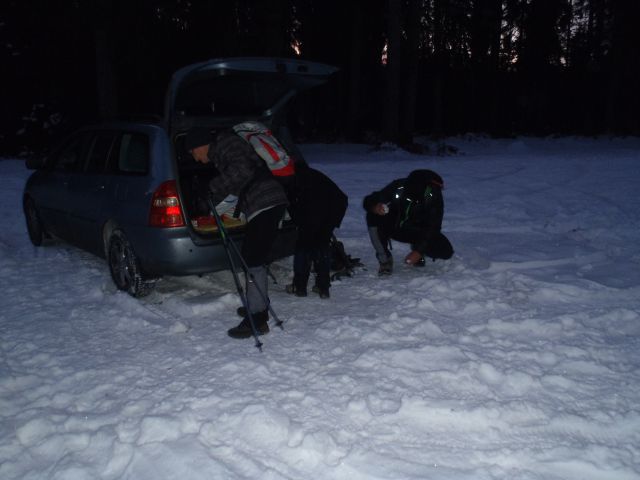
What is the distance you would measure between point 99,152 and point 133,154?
808 millimetres

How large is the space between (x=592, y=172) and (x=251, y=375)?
10625 mm

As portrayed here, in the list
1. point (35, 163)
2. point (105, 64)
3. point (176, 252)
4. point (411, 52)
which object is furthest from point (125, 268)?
point (411, 52)

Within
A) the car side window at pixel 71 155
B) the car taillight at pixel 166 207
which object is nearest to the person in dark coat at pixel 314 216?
the car taillight at pixel 166 207

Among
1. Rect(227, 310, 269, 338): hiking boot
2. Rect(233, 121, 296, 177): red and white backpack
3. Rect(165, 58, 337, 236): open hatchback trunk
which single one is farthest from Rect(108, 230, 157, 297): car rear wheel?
Rect(233, 121, 296, 177): red and white backpack

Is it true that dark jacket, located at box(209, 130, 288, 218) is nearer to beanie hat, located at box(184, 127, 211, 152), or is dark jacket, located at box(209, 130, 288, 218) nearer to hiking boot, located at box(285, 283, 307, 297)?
beanie hat, located at box(184, 127, 211, 152)

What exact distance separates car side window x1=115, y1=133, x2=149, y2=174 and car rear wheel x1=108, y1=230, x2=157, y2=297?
2.11 feet

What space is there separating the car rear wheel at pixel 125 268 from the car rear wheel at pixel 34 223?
233 cm

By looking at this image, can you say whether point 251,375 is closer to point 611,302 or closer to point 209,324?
point 209,324

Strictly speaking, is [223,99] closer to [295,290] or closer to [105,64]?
[295,290]

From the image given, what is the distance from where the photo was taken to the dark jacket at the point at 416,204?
18.6 ft

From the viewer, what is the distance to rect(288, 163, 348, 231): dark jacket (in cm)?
497

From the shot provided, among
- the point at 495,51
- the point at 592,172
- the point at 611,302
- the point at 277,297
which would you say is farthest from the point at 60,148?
the point at 495,51

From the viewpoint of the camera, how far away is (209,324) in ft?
15.5

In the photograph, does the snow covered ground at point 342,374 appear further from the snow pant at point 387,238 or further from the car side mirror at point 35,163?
the car side mirror at point 35,163
